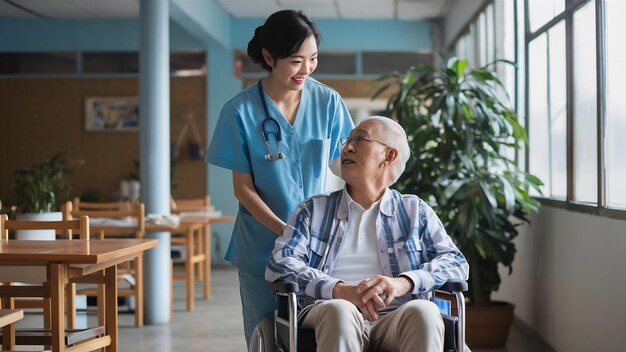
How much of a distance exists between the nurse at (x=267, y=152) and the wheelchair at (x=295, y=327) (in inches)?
7.3

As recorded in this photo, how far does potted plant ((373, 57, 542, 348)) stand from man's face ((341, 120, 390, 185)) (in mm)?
2858

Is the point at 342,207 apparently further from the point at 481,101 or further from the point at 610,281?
the point at 481,101

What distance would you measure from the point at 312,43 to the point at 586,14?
2553mm

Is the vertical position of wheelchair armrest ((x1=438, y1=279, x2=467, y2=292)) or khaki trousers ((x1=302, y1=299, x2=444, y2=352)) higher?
wheelchair armrest ((x1=438, y1=279, x2=467, y2=292))

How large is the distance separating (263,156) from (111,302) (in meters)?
1.59

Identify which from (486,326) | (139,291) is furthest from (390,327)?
(139,291)

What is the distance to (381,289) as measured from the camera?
2625mm

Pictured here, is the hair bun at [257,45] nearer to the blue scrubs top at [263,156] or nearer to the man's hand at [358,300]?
the blue scrubs top at [263,156]

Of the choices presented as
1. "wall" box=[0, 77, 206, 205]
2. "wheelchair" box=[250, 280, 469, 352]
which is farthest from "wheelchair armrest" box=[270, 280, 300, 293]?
"wall" box=[0, 77, 206, 205]

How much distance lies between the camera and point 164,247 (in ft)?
23.2

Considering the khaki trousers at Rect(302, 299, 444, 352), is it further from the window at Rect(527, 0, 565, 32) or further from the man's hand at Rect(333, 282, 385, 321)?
the window at Rect(527, 0, 565, 32)

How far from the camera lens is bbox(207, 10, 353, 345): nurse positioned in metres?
2.95

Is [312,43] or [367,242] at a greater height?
[312,43]

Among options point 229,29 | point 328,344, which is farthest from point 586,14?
point 229,29
